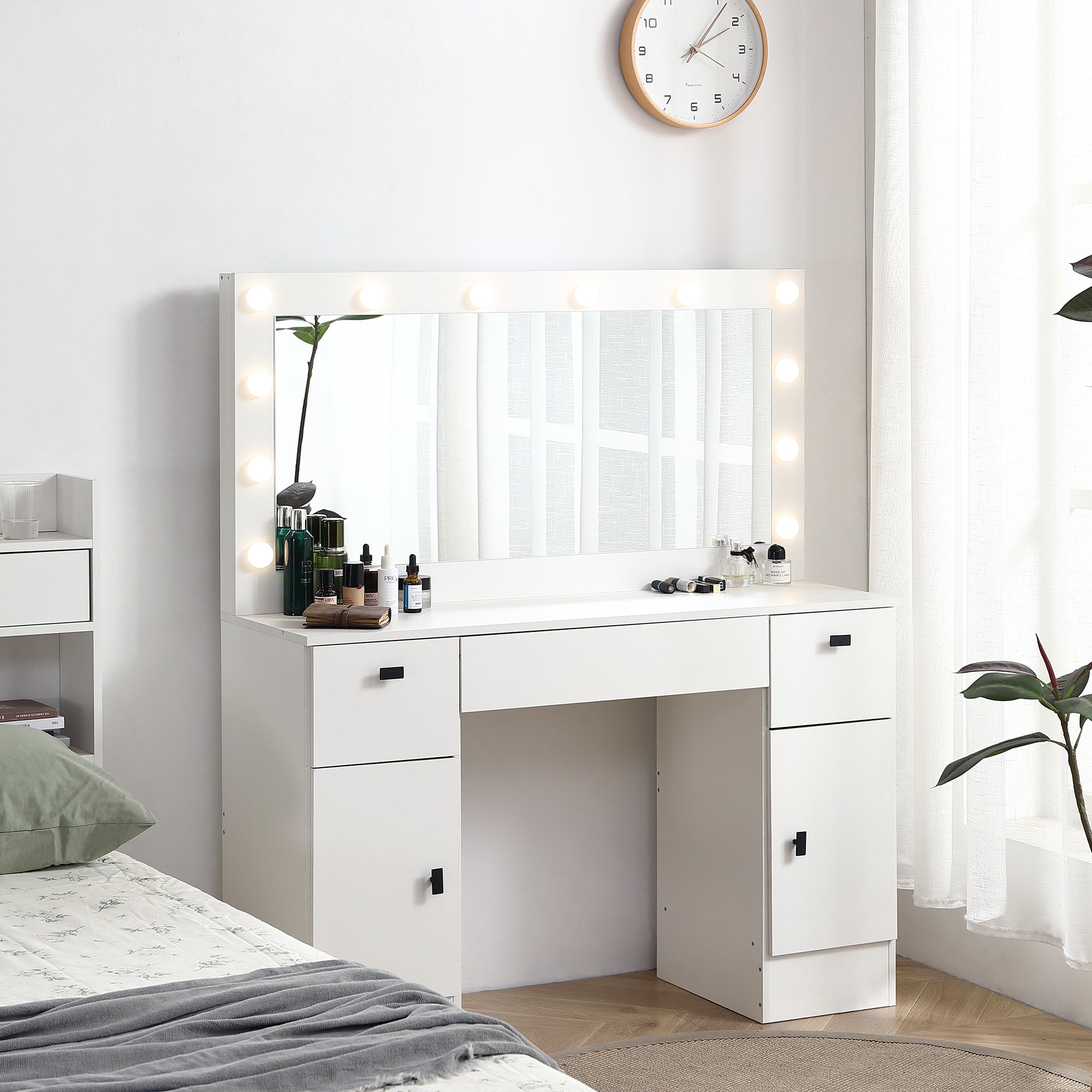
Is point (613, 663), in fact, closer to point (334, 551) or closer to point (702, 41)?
point (334, 551)

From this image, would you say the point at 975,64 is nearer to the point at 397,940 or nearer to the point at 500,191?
the point at 500,191

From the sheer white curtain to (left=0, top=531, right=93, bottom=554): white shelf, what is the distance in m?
1.79

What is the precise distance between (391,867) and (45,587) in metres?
0.83

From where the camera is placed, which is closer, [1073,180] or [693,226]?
[1073,180]

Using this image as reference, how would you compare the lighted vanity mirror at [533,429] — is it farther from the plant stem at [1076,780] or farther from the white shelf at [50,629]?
the plant stem at [1076,780]

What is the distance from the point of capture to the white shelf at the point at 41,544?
2.63 meters

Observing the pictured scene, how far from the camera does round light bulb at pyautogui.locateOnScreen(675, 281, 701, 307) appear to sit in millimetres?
3350

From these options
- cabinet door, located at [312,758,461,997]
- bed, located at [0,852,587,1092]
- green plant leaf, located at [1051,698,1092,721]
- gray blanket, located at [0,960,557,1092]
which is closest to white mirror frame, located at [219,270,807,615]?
cabinet door, located at [312,758,461,997]

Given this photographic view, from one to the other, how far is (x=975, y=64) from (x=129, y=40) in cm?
178

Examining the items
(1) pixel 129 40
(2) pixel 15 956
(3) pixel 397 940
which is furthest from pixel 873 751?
(1) pixel 129 40

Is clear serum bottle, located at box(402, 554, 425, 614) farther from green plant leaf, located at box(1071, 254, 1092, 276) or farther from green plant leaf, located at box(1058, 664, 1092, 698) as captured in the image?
green plant leaf, located at box(1071, 254, 1092, 276)

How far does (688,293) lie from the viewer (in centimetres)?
336

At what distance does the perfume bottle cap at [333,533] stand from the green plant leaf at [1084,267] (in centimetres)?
150

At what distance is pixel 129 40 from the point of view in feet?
9.51
